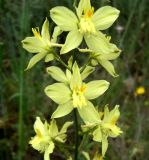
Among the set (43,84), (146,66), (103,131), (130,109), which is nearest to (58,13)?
(103,131)

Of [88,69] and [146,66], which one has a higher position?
[88,69]

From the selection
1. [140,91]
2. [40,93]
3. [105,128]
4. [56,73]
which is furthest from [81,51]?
[140,91]

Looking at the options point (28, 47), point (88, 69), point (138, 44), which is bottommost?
point (138, 44)

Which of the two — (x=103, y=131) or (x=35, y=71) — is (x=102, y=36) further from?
(x=35, y=71)

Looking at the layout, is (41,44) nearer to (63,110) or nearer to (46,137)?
(63,110)

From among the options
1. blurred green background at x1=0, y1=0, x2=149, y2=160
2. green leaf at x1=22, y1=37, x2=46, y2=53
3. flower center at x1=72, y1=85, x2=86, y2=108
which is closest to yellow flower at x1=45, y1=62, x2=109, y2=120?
flower center at x1=72, y1=85, x2=86, y2=108

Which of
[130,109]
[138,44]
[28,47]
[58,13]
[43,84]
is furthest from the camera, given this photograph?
[138,44]

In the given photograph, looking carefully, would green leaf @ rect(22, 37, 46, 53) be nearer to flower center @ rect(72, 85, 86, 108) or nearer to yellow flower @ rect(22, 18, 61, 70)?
yellow flower @ rect(22, 18, 61, 70)
